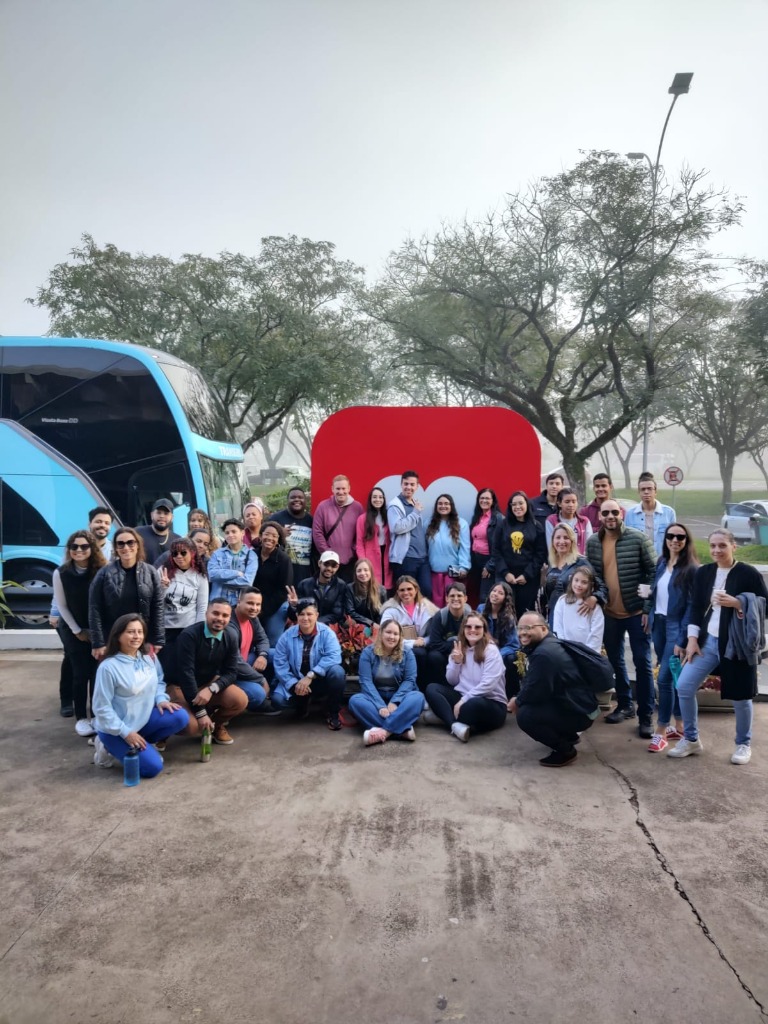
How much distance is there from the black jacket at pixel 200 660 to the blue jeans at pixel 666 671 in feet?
10.8

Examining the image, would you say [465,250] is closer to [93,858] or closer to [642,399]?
[642,399]

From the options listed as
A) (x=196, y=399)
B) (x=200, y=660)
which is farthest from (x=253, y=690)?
(x=196, y=399)

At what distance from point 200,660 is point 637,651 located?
3.41 meters

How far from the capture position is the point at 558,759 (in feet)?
17.0

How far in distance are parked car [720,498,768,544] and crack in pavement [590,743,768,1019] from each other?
65.4 feet

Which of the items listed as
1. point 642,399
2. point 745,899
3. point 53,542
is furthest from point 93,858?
point 642,399

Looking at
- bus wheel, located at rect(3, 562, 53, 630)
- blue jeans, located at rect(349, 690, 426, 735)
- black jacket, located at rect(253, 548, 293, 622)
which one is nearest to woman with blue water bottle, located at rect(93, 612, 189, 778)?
blue jeans, located at rect(349, 690, 426, 735)

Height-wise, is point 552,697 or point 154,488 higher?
point 154,488

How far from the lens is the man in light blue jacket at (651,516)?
6.70 meters

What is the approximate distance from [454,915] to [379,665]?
2.62m

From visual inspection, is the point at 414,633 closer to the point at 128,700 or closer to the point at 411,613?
the point at 411,613

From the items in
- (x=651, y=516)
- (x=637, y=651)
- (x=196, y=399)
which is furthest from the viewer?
(x=196, y=399)

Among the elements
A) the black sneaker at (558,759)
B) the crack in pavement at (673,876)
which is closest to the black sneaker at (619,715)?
the crack in pavement at (673,876)

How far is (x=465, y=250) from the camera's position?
1998 cm
